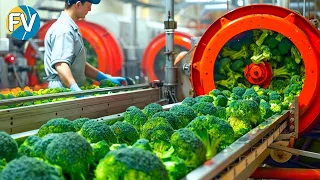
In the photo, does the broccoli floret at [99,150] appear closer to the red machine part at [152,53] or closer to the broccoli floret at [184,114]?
the broccoli floret at [184,114]

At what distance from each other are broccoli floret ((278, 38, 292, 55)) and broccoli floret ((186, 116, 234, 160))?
59.3 inches

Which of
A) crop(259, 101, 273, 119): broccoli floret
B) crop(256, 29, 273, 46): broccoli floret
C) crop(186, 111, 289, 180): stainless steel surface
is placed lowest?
crop(186, 111, 289, 180): stainless steel surface

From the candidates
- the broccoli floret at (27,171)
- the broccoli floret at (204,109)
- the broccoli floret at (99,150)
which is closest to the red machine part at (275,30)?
the broccoli floret at (204,109)

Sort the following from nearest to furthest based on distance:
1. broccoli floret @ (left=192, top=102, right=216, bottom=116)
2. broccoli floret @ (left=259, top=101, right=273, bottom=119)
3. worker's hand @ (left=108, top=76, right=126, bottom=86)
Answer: broccoli floret @ (left=192, top=102, right=216, bottom=116) < broccoli floret @ (left=259, top=101, right=273, bottom=119) < worker's hand @ (left=108, top=76, right=126, bottom=86)

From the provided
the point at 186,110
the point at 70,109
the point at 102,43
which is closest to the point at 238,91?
the point at 186,110

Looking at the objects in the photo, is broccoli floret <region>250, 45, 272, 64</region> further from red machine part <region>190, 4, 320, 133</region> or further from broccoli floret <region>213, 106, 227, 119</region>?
broccoli floret <region>213, 106, 227, 119</region>

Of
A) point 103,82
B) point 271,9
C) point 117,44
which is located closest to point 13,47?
point 117,44

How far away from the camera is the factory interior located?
140 cm

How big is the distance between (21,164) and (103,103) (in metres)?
1.75

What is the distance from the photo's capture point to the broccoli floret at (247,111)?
239 centimetres

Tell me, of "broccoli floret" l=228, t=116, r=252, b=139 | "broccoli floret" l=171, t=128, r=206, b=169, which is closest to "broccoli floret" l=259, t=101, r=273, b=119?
"broccoli floret" l=228, t=116, r=252, b=139

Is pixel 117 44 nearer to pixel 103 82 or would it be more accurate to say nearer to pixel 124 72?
pixel 124 72

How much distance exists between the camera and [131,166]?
128 cm

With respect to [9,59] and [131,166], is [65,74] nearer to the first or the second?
[131,166]
